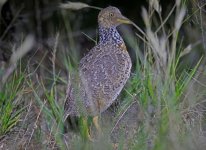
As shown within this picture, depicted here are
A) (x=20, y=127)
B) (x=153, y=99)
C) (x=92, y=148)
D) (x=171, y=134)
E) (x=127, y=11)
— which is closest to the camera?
(x=171, y=134)

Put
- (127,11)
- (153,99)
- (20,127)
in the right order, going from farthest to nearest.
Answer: (127,11), (20,127), (153,99)

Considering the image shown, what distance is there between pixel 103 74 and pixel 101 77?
36 mm

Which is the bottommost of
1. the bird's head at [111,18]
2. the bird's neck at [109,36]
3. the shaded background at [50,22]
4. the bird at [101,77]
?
the shaded background at [50,22]

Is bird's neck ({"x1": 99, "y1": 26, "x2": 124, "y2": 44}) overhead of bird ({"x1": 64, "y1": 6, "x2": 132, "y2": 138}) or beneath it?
overhead

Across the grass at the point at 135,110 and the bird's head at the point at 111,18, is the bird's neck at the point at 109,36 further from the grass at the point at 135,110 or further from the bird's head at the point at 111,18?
the grass at the point at 135,110

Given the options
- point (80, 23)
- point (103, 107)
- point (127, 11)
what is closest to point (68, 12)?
point (80, 23)

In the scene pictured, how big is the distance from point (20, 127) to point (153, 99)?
1.16m

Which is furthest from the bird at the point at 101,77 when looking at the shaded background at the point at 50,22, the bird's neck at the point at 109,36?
the shaded background at the point at 50,22

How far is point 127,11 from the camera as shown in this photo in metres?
8.07

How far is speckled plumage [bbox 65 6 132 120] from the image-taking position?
17.3ft

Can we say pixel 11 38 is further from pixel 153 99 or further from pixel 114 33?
pixel 153 99

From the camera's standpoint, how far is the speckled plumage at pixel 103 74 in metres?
5.26

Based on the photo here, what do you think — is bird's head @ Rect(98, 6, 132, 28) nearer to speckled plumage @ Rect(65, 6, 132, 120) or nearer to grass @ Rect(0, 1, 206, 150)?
speckled plumage @ Rect(65, 6, 132, 120)

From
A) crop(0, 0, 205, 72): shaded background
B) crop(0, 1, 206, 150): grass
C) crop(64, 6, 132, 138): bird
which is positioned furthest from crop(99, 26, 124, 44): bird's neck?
crop(0, 0, 205, 72): shaded background
